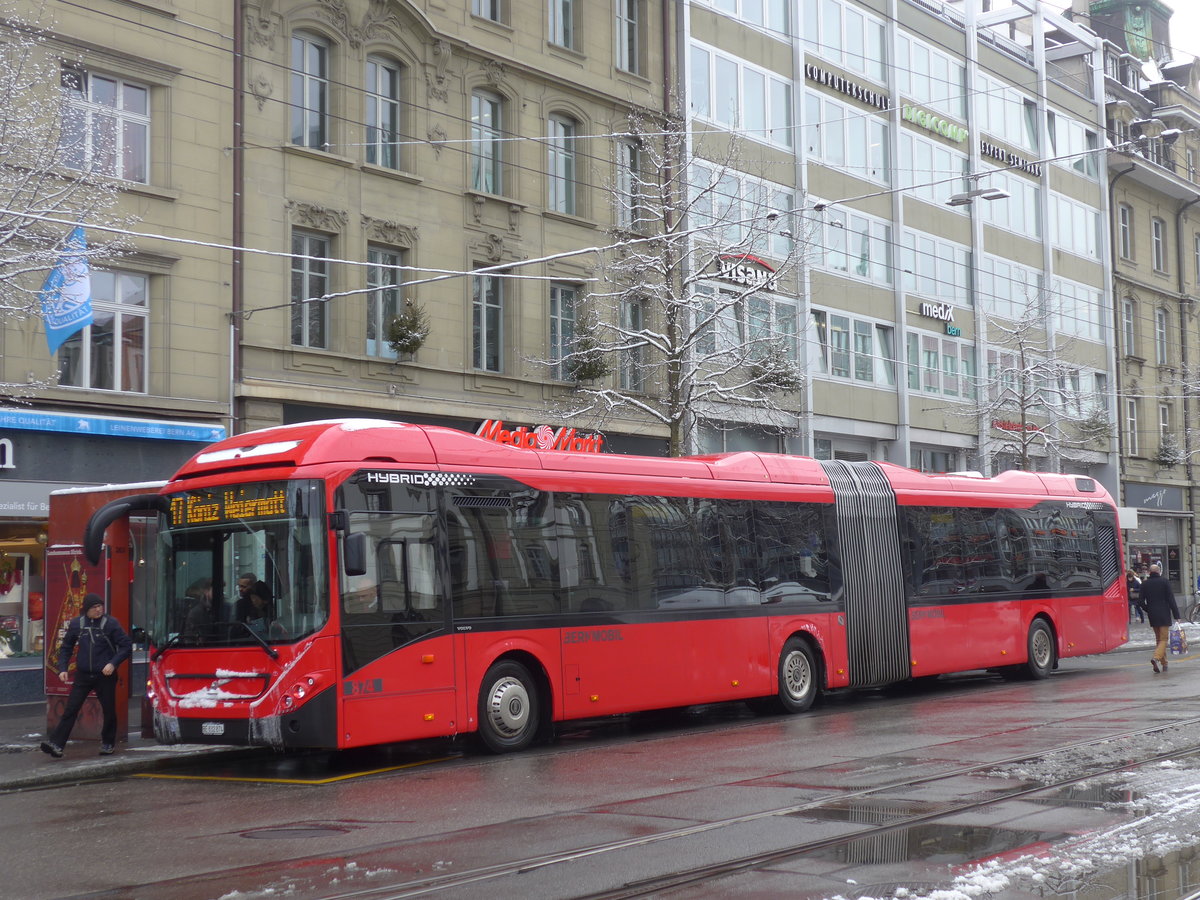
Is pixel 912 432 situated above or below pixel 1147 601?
above

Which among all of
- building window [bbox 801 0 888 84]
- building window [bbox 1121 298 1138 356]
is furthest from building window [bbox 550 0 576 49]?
building window [bbox 1121 298 1138 356]

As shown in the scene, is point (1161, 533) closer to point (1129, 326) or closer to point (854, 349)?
point (1129, 326)

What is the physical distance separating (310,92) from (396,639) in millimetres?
13811

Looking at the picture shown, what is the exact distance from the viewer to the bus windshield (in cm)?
1282

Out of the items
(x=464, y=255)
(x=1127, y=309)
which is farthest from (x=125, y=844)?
(x=1127, y=309)

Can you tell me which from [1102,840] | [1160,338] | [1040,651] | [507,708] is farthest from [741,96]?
[1102,840]

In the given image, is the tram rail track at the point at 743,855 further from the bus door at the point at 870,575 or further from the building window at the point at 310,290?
the building window at the point at 310,290

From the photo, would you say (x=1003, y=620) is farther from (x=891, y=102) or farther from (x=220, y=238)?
(x=891, y=102)

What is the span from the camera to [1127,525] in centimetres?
4272

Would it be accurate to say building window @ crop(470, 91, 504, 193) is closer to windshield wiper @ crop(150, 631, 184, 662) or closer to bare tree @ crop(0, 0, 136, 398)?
bare tree @ crop(0, 0, 136, 398)

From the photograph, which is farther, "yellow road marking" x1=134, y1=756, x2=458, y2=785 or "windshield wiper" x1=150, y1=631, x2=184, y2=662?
"windshield wiper" x1=150, y1=631, x2=184, y2=662

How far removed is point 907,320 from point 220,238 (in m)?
22.0

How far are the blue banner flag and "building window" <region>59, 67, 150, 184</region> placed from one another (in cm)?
158

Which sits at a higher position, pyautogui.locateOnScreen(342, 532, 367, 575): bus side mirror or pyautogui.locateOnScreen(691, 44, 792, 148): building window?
pyautogui.locateOnScreen(691, 44, 792, 148): building window
